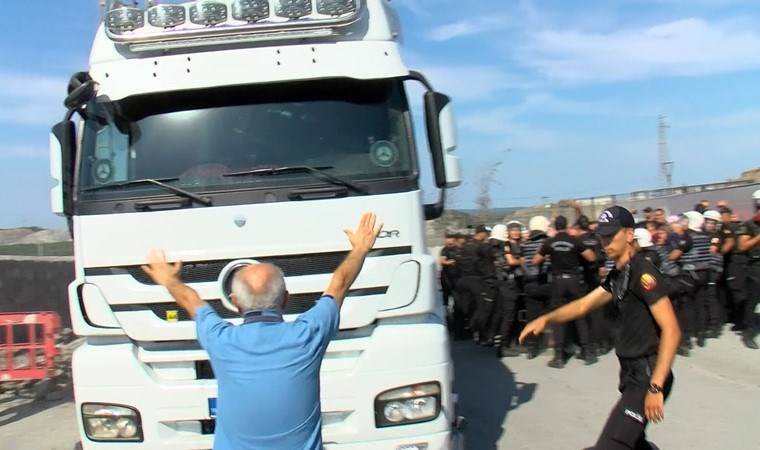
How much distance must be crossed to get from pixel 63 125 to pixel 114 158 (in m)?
0.41

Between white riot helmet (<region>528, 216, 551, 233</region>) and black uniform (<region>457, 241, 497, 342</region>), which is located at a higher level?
white riot helmet (<region>528, 216, 551, 233</region>)

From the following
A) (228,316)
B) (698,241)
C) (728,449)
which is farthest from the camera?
(698,241)

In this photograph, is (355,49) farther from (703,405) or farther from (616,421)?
(703,405)

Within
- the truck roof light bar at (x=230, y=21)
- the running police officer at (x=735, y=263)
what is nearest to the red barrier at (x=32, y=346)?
the truck roof light bar at (x=230, y=21)

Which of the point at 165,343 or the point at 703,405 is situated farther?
the point at 703,405

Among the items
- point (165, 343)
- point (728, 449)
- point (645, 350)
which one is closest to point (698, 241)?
point (728, 449)

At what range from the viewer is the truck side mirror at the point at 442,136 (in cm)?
453

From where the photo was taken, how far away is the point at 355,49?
4453mm

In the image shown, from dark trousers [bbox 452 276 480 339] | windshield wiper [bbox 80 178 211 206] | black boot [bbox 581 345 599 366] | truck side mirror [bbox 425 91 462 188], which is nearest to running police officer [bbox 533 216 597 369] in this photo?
black boot [bbox 581 345 599 366]

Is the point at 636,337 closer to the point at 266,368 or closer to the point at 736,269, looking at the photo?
the point at 266,368

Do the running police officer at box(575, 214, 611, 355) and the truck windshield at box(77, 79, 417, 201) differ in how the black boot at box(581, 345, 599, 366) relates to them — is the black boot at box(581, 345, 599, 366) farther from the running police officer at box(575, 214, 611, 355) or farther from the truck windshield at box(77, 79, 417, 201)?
the truck windshield at box(77, 79, 417, 201)

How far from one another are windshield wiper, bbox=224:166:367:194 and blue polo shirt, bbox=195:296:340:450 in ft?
5.10

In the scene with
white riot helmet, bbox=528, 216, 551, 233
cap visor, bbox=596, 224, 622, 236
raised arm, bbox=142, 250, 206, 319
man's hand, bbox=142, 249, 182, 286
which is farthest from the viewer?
white riot helmet, bbox=528, 216, 551, 233

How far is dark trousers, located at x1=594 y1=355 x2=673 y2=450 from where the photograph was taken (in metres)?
3.74
